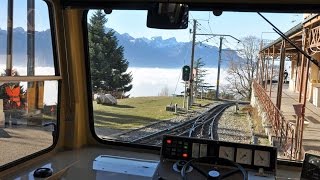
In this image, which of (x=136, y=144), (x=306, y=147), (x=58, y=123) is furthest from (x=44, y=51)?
(x=306, y=147)

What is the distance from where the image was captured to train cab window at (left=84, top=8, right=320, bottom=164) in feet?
8.39

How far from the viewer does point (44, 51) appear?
264 cm

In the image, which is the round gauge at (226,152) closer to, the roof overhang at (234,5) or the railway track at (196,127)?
the railway track at (196,127)

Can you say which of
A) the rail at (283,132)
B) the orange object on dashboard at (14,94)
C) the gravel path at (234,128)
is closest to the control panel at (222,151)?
the gravel path at (234,128)

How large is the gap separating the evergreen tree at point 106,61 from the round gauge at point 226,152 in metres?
0.81

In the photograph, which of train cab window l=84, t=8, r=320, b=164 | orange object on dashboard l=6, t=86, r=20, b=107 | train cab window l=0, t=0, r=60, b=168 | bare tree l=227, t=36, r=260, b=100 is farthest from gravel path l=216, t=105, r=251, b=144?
orange object on dashboard l=6, t=86, r=20, b=107

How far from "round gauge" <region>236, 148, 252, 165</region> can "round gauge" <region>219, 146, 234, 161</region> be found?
0.04 meters

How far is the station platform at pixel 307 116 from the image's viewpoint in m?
2.62

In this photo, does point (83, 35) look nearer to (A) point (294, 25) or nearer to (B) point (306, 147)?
(A) point (294, 25)

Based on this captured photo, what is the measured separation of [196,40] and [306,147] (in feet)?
3.29

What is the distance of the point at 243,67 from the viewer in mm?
2604

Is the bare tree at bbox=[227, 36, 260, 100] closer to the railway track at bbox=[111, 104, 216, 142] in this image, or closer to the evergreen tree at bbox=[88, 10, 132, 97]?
the railway track at bbox=[111, 104, 216, 142]

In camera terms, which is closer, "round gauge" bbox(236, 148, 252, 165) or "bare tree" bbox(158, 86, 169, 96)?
"round gauge" bbox(236, 148, 252, 165)

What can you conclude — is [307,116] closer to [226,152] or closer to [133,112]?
[226,152]
